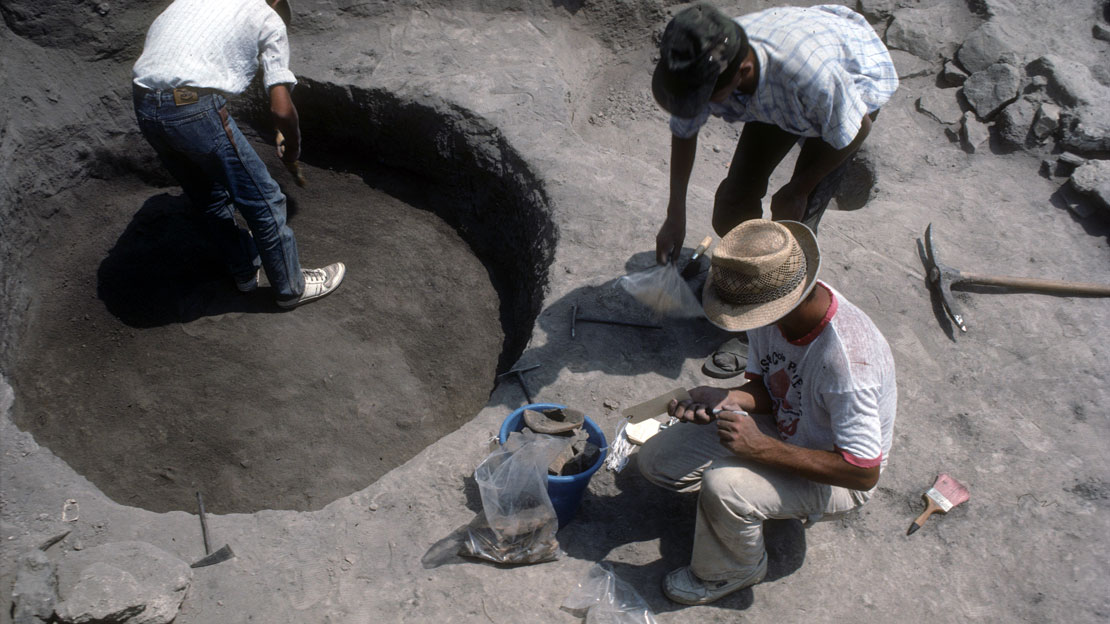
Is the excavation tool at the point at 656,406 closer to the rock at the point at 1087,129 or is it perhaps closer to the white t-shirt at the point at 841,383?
the white t-shirt at the point at 841,383

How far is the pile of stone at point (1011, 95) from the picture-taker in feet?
17.0

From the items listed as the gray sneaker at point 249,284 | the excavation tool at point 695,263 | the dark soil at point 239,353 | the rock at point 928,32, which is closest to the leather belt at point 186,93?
the gray sneaker at point 249,284

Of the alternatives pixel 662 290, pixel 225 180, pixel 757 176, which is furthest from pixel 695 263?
pixel 225 180

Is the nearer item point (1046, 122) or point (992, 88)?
point (1046, 122)

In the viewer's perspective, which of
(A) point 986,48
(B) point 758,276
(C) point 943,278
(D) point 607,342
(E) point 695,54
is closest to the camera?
(B) point 758,276

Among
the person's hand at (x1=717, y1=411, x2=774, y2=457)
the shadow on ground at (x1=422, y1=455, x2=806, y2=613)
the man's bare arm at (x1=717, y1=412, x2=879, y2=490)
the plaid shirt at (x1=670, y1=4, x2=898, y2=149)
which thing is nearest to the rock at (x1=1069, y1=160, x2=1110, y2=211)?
the plaid shirt at (x1=670, y1=4, x2=898, y2=149)

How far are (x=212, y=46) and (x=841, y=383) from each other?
3.32m

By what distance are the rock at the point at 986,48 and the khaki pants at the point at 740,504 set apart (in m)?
4.51

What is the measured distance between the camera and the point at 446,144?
5.16m

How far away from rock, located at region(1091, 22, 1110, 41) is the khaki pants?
5.26m

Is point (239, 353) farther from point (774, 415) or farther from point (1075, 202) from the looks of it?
point (1075, 202)

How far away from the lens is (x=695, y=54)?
273 cm

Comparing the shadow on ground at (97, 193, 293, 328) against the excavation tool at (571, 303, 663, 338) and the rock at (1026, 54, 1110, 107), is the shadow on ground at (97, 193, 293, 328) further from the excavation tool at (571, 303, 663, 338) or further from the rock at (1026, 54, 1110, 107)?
the rock at (1026, 54, 1110, 107)

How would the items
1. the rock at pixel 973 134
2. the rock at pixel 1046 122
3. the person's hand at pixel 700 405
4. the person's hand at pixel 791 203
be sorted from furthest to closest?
1. the rock at pixel 973 134
2. the rock at pixel 1046 122
3. the person's hand at pixel 791 203
4. the person's hand at pixel 700 405
